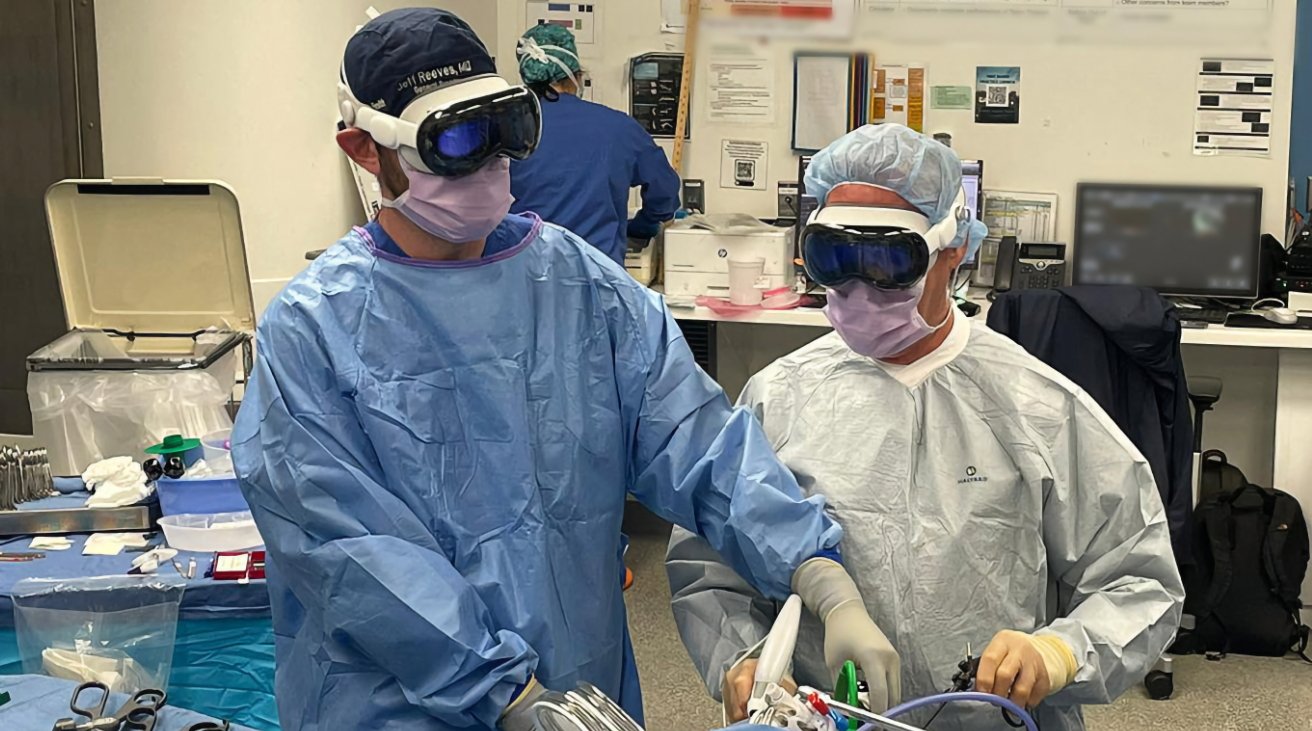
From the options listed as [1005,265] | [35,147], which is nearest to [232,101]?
[35,147]

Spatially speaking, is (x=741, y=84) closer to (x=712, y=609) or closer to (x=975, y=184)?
(x=975, y=184)

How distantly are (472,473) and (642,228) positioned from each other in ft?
9.09

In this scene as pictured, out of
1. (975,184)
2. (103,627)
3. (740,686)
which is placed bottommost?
(103,627)

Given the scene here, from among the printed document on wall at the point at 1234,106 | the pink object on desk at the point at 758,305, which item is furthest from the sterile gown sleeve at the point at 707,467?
the printed document on wall at the point at 1234,106

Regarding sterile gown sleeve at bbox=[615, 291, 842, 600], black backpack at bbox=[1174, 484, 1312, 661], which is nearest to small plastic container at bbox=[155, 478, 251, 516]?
sterile gown sleeve at bbox=[615, 291, 842, 600]

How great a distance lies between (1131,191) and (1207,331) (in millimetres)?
627

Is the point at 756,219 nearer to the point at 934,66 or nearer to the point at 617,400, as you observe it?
the point at 934,66

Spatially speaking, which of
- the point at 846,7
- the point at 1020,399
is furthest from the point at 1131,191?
the point at 1020,399

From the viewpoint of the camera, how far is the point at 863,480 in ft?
5.16

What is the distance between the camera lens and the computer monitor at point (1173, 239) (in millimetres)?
3992

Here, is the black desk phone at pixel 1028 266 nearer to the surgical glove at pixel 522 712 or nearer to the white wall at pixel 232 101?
the white wall at pixel 232 101

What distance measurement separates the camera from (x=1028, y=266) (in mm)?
4141

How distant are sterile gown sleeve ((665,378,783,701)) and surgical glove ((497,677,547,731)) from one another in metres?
0.21

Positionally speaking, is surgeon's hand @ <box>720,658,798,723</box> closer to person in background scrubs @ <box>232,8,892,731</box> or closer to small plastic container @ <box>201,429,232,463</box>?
person in background scrubs @ <box>232,8,892,731</box>
